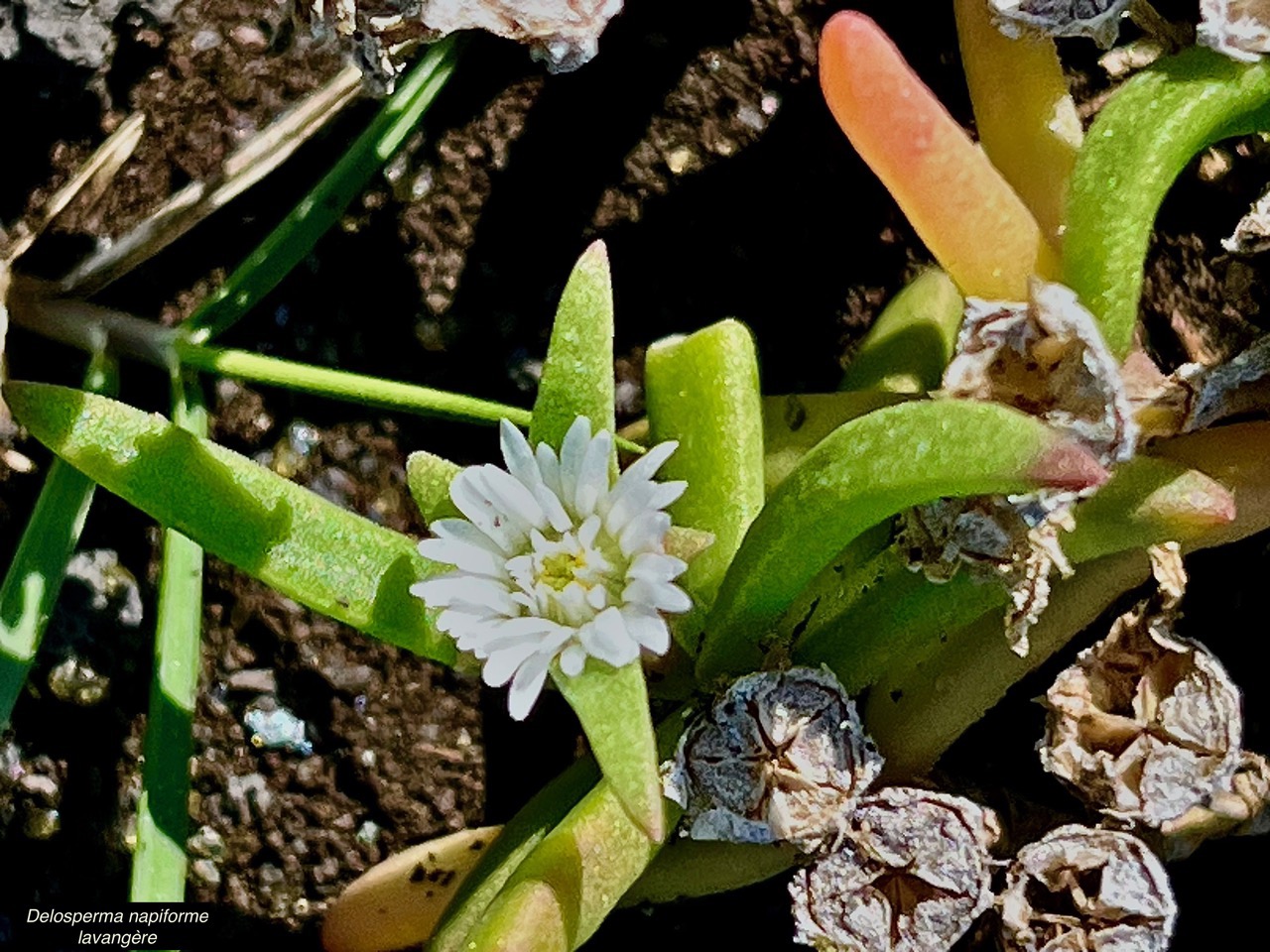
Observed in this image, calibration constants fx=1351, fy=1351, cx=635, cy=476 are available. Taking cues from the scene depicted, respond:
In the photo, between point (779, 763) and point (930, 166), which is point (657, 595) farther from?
point (930, 166)

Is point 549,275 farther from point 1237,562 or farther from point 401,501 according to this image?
point 1237,562

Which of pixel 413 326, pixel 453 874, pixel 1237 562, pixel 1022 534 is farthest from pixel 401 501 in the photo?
pixel 1237 562

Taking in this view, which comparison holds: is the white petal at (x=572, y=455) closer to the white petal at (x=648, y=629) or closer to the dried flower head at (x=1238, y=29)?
the white petal at (x=648, y=629)

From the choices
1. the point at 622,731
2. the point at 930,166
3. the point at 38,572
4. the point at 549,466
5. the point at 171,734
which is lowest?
the point at 171,734

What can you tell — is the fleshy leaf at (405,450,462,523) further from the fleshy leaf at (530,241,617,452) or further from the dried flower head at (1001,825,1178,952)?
the dried flower head at (1001,825,1178,952)

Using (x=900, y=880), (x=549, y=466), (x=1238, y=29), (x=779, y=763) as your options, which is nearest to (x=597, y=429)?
(x=549, y=466)

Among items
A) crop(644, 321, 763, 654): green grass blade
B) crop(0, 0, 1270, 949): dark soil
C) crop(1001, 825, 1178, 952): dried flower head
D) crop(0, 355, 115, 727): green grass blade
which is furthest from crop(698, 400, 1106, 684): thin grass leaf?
crop(0, 355, 115, 727): green grass blade
